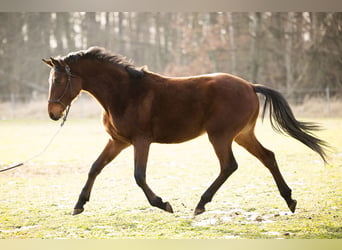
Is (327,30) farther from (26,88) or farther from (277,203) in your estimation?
(26,88)

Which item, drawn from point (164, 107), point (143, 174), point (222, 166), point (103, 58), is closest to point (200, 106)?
point (164, 107)

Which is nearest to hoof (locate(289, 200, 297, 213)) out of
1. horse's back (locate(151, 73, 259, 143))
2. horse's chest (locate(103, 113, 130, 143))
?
horse's back (locate(151, 73, 259, 143))

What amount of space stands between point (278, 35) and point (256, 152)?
3.33m

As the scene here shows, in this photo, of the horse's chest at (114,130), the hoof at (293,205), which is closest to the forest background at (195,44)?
the hoof at (293,205)

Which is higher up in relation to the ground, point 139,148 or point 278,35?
point 278,35

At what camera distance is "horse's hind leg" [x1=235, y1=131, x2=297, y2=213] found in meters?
3.61

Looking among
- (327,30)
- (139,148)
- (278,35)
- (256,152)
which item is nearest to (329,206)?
(256,152)

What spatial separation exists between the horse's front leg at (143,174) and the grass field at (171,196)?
0.82 ft

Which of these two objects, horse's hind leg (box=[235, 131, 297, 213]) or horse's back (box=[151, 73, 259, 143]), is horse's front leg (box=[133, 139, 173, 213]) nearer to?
horse's back (box=[151, 73, 259, 143])

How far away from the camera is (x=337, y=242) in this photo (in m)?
3.45

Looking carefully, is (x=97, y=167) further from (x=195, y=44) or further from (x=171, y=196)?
(x=195, y=44)

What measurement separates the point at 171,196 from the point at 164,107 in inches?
39.7

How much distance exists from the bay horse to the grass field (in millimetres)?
206

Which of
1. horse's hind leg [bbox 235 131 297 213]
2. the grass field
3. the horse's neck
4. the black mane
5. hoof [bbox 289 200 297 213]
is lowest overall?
the grass field
